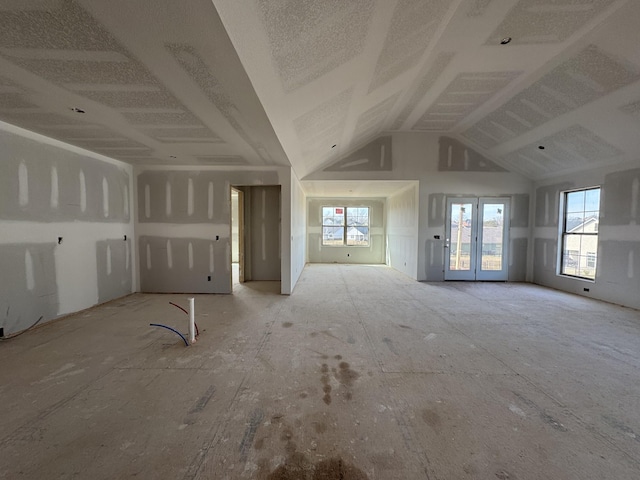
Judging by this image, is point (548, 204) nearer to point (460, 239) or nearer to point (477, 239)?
point (477, 239)

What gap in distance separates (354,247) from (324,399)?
8173mm

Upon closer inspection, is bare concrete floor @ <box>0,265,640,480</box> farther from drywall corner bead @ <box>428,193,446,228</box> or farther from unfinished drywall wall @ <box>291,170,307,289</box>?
drywall corner bead @ <box>428,193,446,228</box>

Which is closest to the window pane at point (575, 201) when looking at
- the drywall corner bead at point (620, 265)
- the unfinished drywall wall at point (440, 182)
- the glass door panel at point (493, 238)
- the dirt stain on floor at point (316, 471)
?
the unfinished drywall wall at point (440, 182)

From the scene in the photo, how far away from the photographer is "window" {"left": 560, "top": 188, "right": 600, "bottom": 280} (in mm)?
5227

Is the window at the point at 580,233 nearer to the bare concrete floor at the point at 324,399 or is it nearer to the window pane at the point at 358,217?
the bare concrete floor at the point at 324,399

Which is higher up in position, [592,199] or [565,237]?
[592,199]

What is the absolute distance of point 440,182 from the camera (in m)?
6.54

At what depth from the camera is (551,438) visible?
5.49ft

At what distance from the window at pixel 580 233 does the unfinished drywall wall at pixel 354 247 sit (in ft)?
16.9

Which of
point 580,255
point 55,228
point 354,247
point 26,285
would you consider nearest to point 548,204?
point 580,255

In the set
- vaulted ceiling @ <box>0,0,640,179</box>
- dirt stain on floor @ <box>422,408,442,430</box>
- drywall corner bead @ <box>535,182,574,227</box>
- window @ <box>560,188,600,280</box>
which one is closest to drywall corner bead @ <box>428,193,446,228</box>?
vaulted ceiling @ <box>0,0,640,179</box>

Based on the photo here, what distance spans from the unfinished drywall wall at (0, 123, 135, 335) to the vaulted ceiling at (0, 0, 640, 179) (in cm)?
36

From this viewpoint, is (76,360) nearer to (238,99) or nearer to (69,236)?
(69,236)

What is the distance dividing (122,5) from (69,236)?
3.90 m
